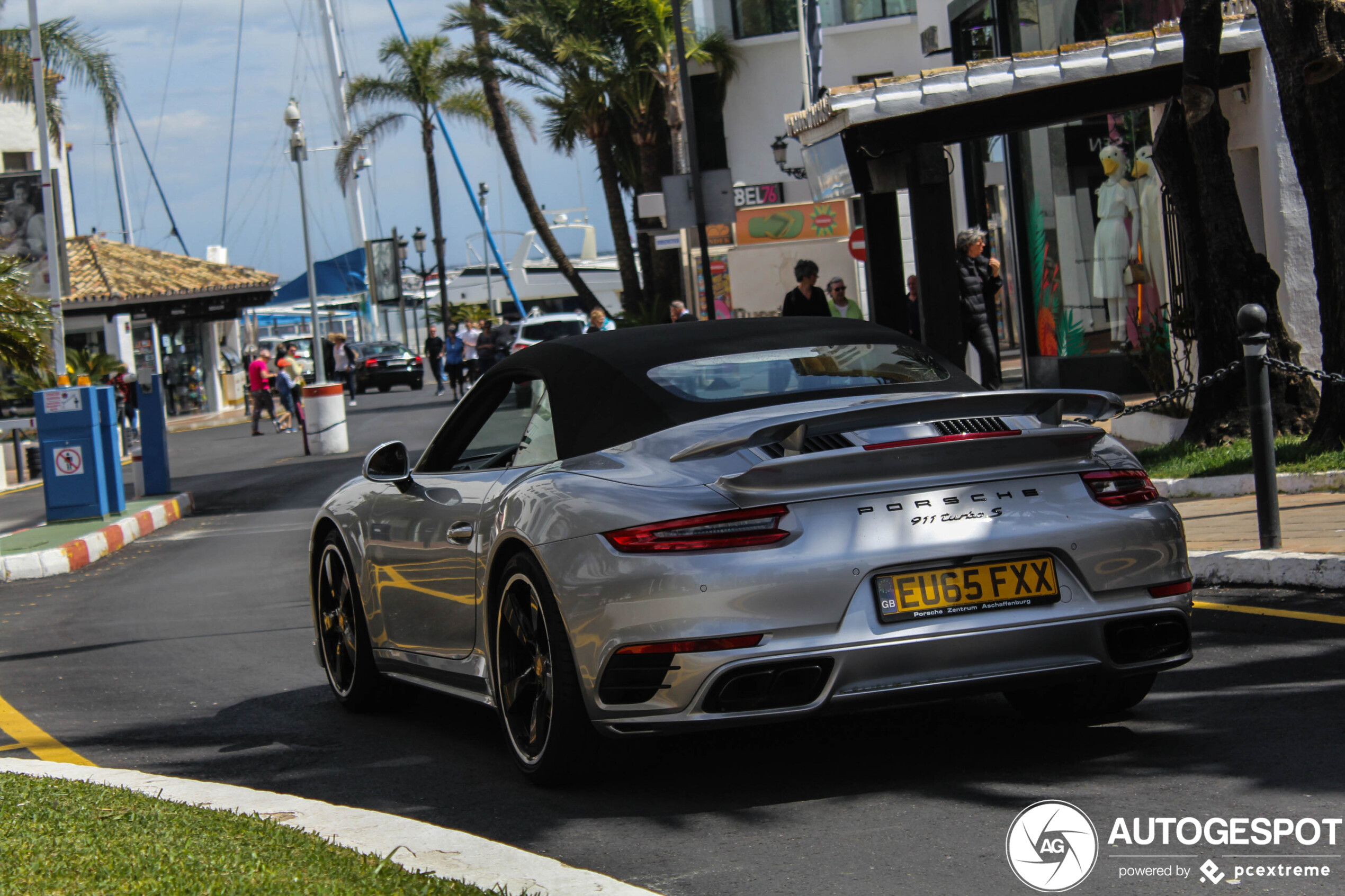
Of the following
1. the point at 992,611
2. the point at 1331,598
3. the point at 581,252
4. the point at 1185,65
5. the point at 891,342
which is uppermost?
the point at 581,252

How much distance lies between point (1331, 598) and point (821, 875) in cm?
414

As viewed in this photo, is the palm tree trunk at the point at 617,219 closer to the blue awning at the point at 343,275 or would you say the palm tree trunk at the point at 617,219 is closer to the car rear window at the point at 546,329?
the car rear window at the point at 546,329

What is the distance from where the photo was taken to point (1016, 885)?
143 inches

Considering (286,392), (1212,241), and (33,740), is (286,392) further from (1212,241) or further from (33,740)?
(33,740)

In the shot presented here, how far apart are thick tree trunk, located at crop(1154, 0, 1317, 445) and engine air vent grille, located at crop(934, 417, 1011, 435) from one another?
7.09 meters

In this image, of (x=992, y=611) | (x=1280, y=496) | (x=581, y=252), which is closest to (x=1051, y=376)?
(x=1280, y=496)

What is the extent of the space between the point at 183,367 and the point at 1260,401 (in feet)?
147

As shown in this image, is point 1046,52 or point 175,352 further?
point 175,352

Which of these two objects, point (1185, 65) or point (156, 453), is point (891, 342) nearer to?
point (1185, 65)

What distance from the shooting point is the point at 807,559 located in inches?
166

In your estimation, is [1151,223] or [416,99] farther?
[416,99]

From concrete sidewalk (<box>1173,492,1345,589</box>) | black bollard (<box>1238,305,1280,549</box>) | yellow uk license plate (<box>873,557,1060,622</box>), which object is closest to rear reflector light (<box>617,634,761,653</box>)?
yellow uk license plate (<box>873,557,1060,622</box>)

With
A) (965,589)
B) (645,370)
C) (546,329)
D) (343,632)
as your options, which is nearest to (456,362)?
(546,329)

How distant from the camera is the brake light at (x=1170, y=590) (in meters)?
4.56
